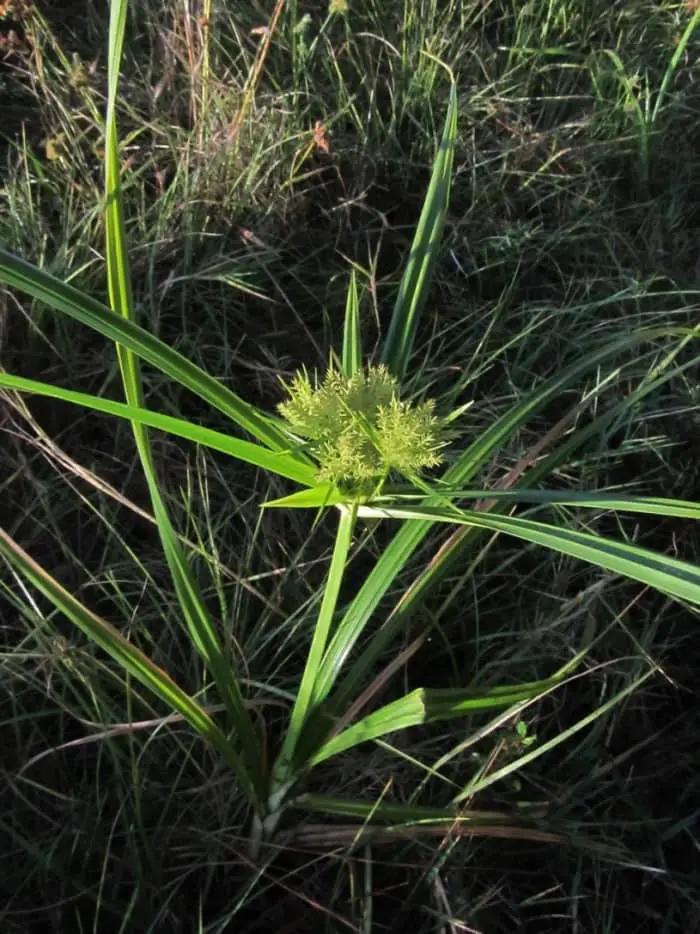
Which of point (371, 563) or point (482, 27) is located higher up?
point (482, 27)

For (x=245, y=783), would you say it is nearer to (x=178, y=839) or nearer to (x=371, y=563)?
Result: (x=178, y=839)

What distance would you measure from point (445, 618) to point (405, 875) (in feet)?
0.89

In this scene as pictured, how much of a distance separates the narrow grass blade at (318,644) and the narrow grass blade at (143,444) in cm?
3

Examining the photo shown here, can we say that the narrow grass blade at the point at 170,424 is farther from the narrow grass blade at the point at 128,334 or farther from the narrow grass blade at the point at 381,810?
the narrow grass blade at the point at 381,810

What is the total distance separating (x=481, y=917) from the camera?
2.72 ft

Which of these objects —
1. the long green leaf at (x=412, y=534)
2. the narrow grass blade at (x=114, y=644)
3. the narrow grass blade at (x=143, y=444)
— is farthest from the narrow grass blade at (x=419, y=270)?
the narrow grass blade at (x=114, y=644)

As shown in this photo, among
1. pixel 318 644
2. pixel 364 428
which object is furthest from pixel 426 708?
pixel 364 428

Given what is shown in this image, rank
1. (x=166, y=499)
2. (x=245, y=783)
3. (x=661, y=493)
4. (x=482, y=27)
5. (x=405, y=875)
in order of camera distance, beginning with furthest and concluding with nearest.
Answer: (x=482, y=27)
(x=661, y=493)
(x=166, y=499)
(x=405, y=875)
(x=245, y=783)

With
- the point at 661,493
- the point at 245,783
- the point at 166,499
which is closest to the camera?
the point at 245,783

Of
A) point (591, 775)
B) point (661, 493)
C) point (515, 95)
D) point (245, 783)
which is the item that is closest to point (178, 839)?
point (245, 783)

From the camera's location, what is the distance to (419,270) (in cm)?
72

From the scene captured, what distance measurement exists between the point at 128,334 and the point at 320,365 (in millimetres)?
581

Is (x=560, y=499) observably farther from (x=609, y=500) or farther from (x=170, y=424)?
(x=170, y=424)

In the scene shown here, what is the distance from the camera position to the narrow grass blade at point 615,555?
1.64ft
